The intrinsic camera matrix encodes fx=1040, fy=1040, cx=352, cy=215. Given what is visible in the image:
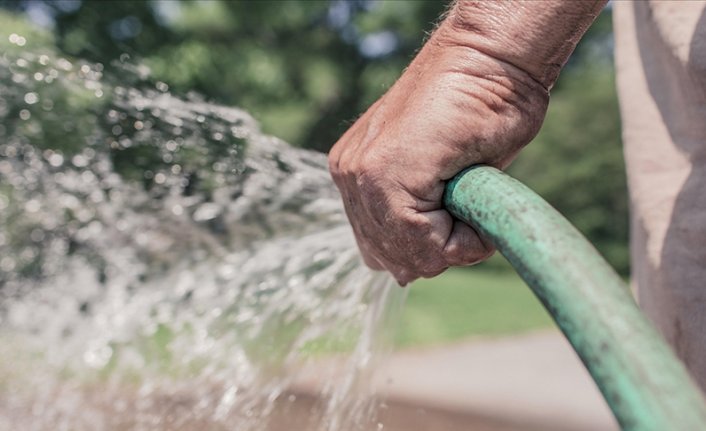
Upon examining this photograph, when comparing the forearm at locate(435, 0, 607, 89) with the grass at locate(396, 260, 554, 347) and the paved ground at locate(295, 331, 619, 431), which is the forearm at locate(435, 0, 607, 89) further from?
the grass at locate(396, 260, 554, 347)

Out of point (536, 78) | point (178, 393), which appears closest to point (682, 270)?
point (536, 78)

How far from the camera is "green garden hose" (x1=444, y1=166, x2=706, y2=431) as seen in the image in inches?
34.4

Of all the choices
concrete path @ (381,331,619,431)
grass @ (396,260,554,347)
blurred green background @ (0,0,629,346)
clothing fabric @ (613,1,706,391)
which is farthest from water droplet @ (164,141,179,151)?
blurred green background @ (0,0,629,346)

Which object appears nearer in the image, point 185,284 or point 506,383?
point 185,284

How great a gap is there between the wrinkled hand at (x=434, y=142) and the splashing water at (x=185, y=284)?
0.60 m

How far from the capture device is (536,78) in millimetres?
1385

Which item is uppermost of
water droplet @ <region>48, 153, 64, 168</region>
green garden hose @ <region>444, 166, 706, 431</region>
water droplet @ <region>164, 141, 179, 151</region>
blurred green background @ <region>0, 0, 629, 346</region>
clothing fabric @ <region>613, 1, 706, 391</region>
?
green garden hose @ <region>444, 166, 706, 431</region>

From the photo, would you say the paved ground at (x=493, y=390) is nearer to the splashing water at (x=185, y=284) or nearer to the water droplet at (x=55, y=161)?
the splashing water at (x=185, y=284)

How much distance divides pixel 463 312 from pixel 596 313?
10.5 meters

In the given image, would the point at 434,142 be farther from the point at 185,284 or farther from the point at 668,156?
the point at 185,284

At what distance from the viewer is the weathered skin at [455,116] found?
1302 mm

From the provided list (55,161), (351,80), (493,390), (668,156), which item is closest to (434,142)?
(668,156)

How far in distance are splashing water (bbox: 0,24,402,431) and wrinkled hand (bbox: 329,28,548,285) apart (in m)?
0.60

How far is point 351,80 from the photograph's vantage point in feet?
56.4
